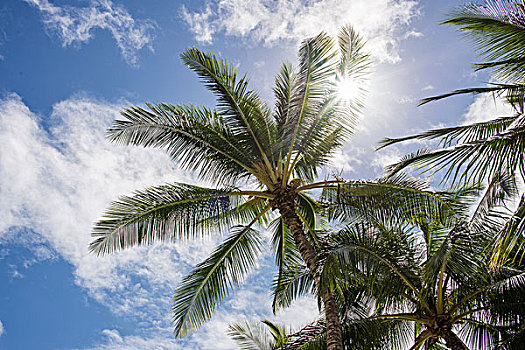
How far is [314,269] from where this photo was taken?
8297 millimetres

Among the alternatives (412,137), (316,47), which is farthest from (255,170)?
(412,137)

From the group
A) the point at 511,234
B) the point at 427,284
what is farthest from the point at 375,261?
the point at 511,234

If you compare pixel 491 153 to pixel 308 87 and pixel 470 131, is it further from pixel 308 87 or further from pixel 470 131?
pixel 308 87

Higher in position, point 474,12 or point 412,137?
point 474,12

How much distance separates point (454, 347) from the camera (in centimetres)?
877

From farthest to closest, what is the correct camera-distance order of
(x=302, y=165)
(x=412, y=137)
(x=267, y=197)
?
1. (x=302, y=165)
2. (x=267, y=197)
3. (x=412, y=137)

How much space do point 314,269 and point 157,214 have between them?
3.32 meters

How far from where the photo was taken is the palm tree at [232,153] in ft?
29.6

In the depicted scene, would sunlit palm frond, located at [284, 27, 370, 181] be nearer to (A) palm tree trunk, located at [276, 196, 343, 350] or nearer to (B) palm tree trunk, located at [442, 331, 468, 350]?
(A) palm tree trunk, located at [276, 196, 343, 350]

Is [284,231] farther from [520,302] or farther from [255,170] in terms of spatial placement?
[520,302]

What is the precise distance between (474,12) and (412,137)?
2732 mm

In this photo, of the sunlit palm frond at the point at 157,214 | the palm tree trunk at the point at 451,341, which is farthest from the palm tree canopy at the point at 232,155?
the palm tree trunk at the point at 451,341

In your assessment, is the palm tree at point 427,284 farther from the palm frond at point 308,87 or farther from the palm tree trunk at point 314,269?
the palm frond at point 308,87

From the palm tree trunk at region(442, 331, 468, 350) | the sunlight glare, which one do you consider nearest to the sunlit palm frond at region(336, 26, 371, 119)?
the sunlight glare
